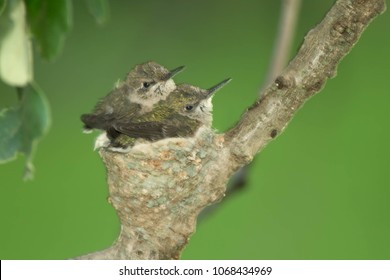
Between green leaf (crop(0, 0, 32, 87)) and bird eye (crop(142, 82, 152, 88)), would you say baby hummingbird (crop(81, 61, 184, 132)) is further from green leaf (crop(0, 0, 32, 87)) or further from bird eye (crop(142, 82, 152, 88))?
→ green leaf (crop(0, 0, 32, 87))

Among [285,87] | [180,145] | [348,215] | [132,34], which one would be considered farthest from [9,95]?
[285,87]

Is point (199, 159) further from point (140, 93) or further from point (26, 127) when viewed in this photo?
point (26, 127)

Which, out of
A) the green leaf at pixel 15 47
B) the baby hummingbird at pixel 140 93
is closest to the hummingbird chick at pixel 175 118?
the baby hummingbird at pixel 140 93

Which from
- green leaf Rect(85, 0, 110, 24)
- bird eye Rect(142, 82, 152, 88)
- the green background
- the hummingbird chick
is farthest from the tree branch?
the green background

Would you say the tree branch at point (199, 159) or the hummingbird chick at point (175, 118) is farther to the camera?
the hummingbird chick at point (175, 118)

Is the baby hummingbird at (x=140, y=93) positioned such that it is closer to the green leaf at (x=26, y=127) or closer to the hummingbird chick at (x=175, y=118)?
the hummingbird chick at (x=175, y=118)

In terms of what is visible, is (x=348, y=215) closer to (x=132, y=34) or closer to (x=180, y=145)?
(x=132, y=34)

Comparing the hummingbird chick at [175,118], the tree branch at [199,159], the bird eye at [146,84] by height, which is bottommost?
the tree branch at [199,159]
